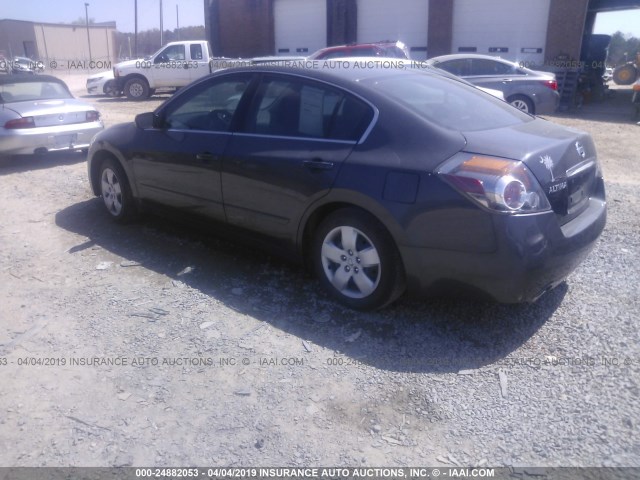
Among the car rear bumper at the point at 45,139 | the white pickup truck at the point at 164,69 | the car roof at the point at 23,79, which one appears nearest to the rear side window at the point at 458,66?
the car rear bumper at the point at 45,139

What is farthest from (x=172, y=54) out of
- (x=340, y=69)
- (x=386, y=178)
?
(x=386, y=178)

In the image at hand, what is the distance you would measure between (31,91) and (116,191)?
15.1 ft

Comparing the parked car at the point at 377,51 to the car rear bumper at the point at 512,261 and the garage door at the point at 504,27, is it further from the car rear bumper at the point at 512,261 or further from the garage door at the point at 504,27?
the car rear bumper at the point at 512,261

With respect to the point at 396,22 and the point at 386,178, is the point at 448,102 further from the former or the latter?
the point at 396,22

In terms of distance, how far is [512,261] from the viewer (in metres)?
3.22

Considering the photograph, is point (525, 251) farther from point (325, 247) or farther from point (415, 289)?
point (325, 247)

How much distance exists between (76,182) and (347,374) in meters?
5.68

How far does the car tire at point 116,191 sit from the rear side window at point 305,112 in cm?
176

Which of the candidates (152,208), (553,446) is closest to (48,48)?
(152,208)

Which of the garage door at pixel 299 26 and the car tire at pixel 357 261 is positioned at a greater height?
the garage door at pixel 299 26

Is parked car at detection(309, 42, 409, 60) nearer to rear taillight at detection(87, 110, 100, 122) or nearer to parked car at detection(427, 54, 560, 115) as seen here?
parked car at detection(427, 54, 560, 115)

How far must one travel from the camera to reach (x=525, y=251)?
3.21 metres

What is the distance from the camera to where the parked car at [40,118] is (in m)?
8.35

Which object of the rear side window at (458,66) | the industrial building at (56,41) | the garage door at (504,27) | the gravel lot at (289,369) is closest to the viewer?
the gravel lot at (289,369)
